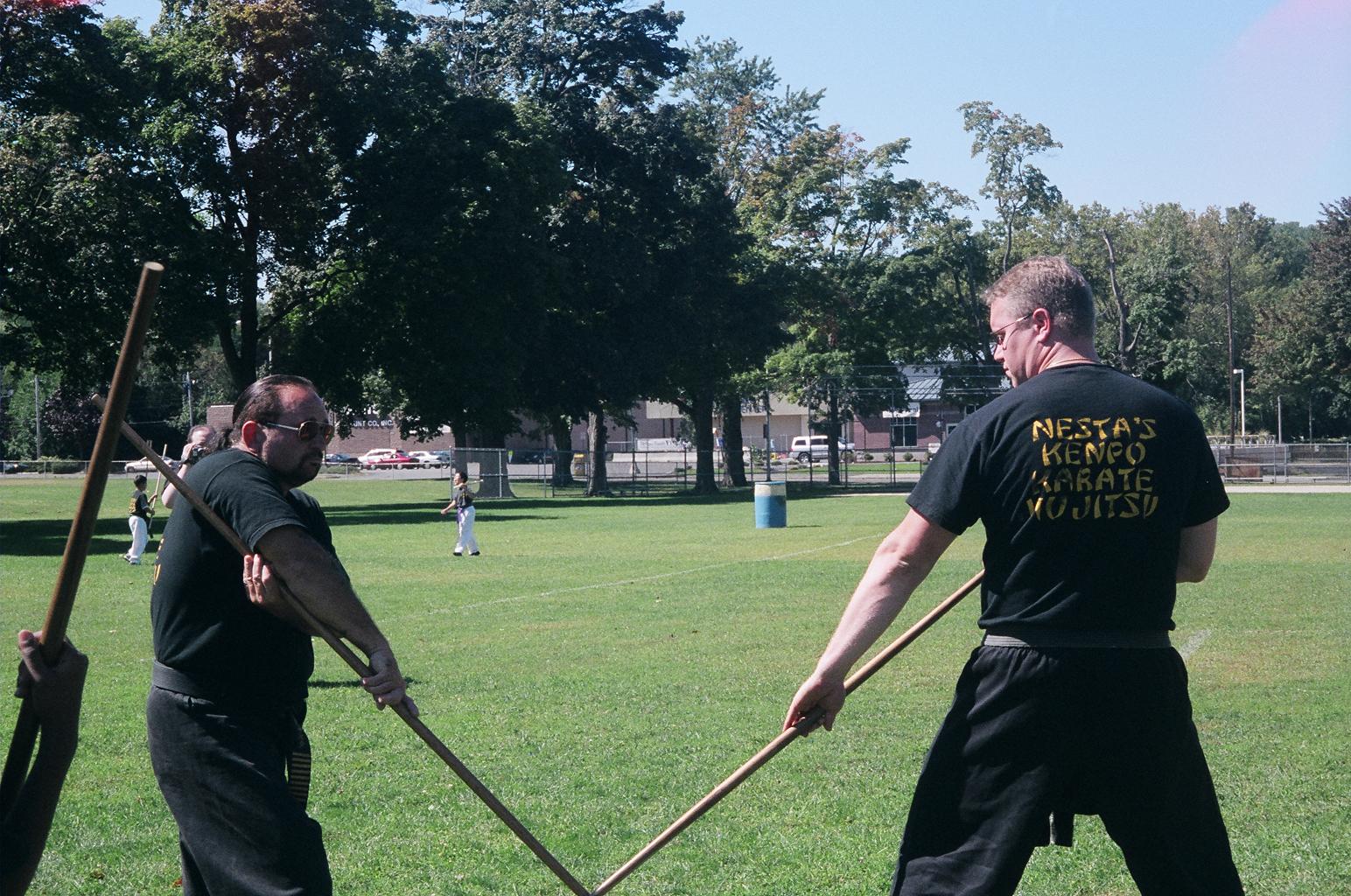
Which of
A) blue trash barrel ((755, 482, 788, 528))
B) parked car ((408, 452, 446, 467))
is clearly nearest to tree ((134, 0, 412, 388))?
blue trash barrel ((755, 482, 788, 528))

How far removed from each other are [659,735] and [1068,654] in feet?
18.6

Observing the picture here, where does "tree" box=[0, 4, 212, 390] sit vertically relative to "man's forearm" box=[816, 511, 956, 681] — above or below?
above

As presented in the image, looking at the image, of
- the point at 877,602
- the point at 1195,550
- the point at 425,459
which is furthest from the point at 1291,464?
the point at 877,602

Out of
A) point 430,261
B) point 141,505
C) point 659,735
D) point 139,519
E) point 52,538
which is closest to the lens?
point 659,735

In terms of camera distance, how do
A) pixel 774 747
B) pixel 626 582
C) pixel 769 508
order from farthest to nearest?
1. pixel 769 508
2. pixel 626 582
3. pixel 774 747

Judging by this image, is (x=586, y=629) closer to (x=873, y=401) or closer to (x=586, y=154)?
(x=586, y=154)

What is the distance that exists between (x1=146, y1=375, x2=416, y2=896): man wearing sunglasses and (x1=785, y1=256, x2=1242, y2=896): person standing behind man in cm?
150

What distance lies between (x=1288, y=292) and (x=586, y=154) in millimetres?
52930

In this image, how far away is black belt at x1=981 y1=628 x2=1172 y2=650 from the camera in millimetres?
3738

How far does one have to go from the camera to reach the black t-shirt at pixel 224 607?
13.1 ft

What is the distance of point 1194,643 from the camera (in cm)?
1339

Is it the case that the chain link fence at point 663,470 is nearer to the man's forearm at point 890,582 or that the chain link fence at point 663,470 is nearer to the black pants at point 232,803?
the black pants at point 232,803

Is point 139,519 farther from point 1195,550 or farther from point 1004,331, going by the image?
point 1195,550

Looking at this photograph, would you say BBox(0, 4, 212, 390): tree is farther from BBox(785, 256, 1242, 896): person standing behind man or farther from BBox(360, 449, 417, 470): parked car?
BBox(360, 449, 417, 470): parked car
